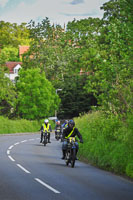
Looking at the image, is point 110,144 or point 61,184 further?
point 110,144

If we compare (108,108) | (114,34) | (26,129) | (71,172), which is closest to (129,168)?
(71,172)

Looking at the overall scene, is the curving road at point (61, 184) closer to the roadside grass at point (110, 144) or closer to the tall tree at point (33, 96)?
the roadside grass at point (110, 144)

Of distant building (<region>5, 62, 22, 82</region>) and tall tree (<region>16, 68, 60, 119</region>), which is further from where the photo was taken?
distant building (<region>5, 62, 22, 82</region>)

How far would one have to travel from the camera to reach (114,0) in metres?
60.4

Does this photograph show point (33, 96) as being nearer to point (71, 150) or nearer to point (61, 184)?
point (71, 150)

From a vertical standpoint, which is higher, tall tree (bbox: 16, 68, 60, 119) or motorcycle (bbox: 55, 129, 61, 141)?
tall tree (bbox: 16, 68, 60, 119)

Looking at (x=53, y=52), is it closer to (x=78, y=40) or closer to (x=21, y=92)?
(x=78, y=40)

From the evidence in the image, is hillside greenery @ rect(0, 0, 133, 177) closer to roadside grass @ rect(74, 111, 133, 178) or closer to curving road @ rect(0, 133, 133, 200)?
roadside grass @ rect(74, 111, 133, 178)

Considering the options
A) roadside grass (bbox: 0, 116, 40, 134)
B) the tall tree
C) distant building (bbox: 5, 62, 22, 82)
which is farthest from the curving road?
distant building (bbox: 5, 62, 22, 82)

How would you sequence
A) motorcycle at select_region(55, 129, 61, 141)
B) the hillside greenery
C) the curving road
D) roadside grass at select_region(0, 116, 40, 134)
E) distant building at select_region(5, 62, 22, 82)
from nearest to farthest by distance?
the curving road, the hillside greenery, motorcycle at select_region(55, 129, 61, 141), roadside grass at select_region(0, 116, 40, 134), distant building at select_region(5, 62, 22, 82)

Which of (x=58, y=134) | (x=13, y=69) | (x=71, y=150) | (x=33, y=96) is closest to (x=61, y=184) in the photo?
(x=71, y=150)

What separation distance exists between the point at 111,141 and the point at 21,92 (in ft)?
137

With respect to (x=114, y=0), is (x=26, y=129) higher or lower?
lower

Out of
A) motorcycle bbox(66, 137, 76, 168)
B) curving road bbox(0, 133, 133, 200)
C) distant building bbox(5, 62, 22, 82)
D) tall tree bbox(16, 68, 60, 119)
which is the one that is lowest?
curving road bbox(0, 133, 133, 200)
